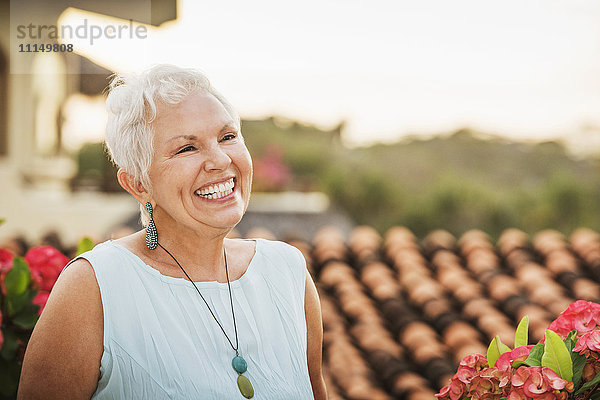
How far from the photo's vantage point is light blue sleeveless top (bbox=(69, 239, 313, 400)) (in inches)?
60.2

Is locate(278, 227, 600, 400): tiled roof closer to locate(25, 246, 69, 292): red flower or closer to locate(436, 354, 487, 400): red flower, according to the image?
locate(25, 246, 69, 292): red flower

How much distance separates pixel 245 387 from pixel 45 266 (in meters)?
1.02

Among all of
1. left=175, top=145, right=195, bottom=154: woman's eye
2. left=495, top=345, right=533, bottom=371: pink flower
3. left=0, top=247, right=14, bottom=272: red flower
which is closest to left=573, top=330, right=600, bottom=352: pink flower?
left=495, top=345, right=533, bottom=371: pink flower

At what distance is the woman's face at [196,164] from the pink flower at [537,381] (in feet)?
2.48

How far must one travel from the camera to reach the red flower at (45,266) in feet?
7.36

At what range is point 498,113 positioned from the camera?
36.9m

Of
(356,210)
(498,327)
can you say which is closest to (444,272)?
(498,327)

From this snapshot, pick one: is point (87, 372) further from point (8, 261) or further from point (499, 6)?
point (499, 6)

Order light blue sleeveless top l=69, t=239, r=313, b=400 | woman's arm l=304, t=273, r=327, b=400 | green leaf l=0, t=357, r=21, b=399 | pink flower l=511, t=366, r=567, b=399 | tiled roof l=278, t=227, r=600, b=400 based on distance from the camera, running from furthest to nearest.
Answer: tiled roof l=278, t=227, r=600, b=400 → green leaf l=0, t=357, r=21, b=399 → woman's arm l=304, t=273, r=327, b=400 → light blue sleeveless top l=69, t=239, r=313, b=400 → pink flower l=511, t=366, r=567, b=399

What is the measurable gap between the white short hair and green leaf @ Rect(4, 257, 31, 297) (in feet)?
2.43

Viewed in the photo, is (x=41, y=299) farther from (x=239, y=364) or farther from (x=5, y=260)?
(x=239, y=364)

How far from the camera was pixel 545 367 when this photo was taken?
1.35m

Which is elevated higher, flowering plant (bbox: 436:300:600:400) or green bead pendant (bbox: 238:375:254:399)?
flowering plant (bbox: 436:300:600:400)

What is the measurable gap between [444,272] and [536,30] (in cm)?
3427
